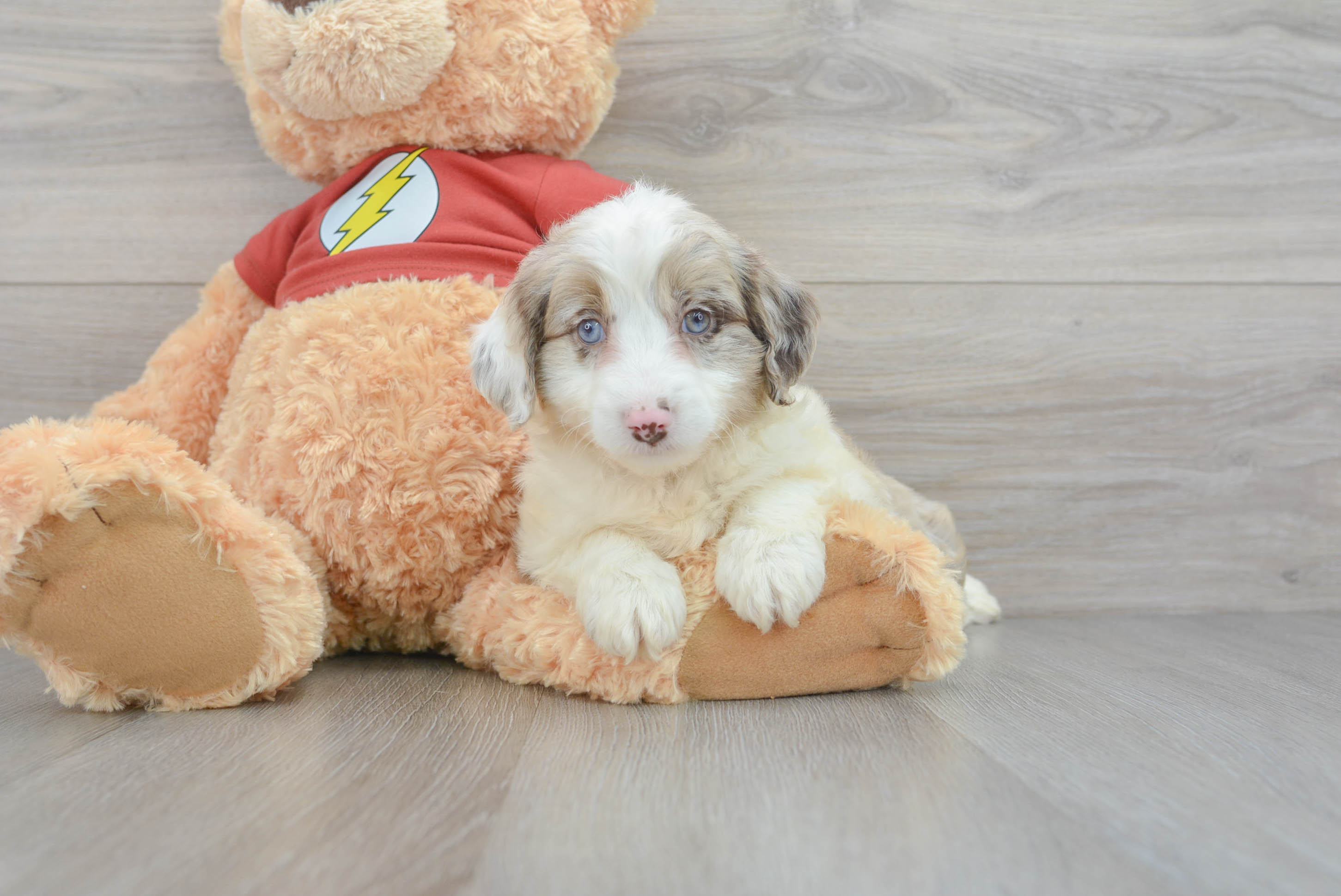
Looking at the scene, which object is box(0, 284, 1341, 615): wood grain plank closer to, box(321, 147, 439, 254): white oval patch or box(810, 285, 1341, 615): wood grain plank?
box(810, 285, 1341, 615): wood grain plank

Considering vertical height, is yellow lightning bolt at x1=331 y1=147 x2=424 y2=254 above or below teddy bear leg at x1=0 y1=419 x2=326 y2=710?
above

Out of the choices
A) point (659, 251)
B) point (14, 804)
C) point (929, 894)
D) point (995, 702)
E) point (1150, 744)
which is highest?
point (659, 251)

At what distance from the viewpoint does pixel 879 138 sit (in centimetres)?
245

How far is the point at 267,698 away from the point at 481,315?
2.52ft

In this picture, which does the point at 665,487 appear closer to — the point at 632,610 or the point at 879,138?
the point at 632,610

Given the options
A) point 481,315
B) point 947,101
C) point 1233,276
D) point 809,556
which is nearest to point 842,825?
point 809,556

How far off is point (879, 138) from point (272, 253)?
58.5 inches

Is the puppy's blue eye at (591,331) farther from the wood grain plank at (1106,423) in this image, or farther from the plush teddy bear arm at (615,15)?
the wood grain plank at (1106,423)

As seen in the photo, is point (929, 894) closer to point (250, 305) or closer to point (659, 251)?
point (659, 251)

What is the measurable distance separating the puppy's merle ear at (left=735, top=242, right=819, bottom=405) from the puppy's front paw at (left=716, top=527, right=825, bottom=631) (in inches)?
9.9

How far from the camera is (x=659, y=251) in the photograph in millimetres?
1522

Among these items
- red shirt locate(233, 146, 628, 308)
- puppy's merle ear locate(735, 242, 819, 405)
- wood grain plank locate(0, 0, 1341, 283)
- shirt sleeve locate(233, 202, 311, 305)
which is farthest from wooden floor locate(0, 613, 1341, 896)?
wood grain plank locate(0, 0, 1341, 283)

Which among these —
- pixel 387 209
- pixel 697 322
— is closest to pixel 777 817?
pixel 697 322

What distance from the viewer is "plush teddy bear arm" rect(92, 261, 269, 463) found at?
210 centimetres
